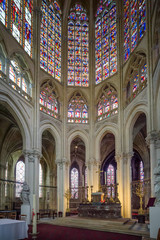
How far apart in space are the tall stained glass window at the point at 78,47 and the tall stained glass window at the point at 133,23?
18.6 ft

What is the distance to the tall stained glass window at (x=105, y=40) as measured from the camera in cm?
2802

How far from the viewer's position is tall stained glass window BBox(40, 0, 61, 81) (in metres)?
27.5

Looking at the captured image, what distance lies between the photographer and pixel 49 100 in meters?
27.0

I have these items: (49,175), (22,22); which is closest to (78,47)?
(22,22)

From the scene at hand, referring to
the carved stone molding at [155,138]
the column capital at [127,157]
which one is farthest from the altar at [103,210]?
the column capital at [127,157]

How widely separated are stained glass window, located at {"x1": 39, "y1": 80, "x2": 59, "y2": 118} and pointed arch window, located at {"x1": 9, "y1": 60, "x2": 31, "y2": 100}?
212 cm

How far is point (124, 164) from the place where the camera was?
23.5 meters

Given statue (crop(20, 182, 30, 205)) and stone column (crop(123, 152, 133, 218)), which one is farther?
stone column (crop(123, 152, 133, 218))

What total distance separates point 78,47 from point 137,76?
9990mm

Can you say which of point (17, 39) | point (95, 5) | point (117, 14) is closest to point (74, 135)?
point (17, 39)

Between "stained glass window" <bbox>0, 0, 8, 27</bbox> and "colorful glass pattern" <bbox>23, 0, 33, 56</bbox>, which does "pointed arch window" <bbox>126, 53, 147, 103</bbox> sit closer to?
"colorful glass pattern" <bbox>23, 0, 33, 56</bbox>

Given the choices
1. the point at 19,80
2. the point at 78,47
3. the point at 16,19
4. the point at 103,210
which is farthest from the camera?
the point at 78,47

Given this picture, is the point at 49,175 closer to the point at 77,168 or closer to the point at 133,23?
the point at 77,168

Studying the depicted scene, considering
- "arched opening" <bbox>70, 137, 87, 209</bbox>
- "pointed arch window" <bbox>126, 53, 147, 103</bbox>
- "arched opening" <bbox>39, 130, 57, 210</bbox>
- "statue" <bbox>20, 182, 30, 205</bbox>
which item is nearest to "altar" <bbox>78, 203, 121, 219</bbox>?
"statue" <bbox>20, 182, 30, 205</bbox>
